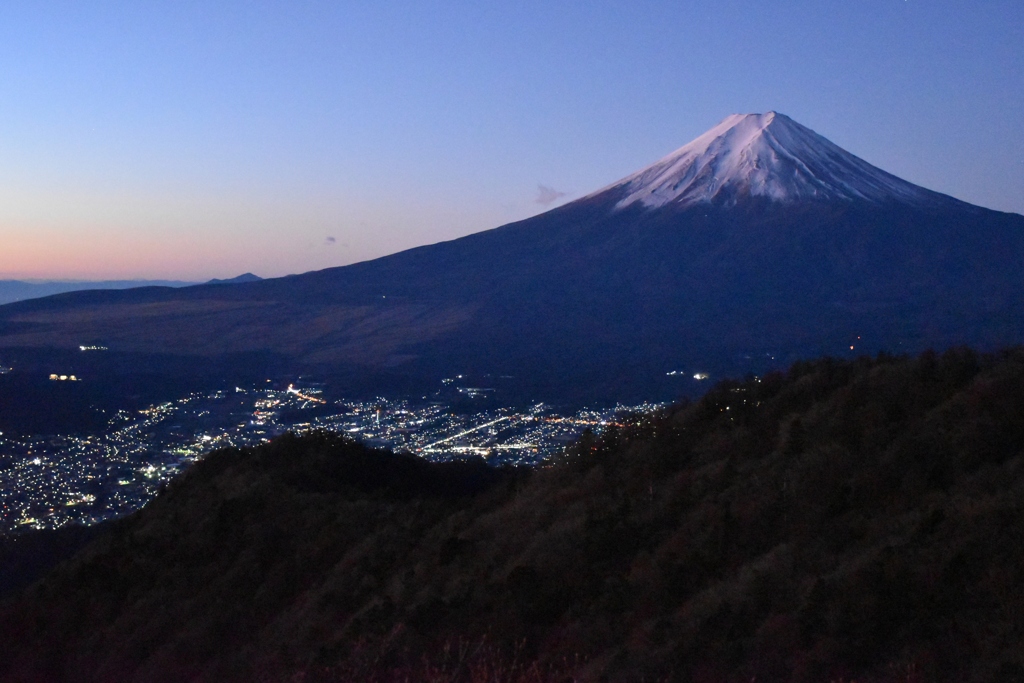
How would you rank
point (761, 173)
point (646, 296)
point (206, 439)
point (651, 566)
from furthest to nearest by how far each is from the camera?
point (761, 173), point (646, 296), point (206, 439), point (651, 566)

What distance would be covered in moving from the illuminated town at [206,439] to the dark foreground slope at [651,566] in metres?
6.67

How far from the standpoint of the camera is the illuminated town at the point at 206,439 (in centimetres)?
2111

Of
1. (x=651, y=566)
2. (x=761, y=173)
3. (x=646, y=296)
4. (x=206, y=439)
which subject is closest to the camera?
(x=651, y=566)

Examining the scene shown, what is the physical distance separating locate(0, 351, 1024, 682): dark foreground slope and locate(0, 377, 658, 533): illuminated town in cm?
667

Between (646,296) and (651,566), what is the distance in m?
49.2

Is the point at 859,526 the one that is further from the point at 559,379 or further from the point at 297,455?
the point at 559,379

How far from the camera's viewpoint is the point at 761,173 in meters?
77.5

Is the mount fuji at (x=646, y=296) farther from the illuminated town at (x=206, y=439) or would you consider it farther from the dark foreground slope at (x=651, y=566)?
the dark foreground slope at (x=651, y=566)


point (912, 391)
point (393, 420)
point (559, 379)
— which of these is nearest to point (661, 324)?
point (559, 379)

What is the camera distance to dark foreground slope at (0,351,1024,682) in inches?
219

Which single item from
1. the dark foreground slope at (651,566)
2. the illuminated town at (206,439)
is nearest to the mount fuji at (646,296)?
the illuminated town at (206,439)

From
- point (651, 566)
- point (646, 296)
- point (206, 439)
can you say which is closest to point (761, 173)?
point (646, 296)

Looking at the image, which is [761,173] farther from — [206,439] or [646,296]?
[206,439]

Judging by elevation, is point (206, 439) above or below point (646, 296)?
below
